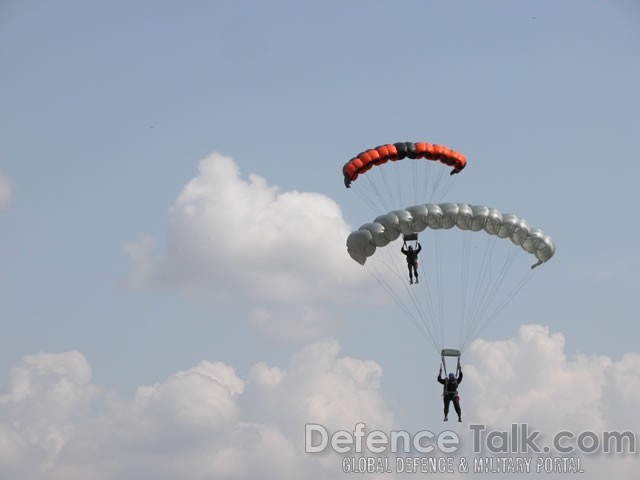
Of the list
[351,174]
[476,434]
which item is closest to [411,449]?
[476,434]

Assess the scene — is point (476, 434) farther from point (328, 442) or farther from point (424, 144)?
point (424, 144)

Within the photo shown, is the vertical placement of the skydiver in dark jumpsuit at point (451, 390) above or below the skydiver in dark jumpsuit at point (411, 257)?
below

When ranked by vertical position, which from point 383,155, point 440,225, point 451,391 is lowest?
point 451,391

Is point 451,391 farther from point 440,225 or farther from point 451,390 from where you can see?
point 440,225

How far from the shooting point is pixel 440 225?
50125 mm

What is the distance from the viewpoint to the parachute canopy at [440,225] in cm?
4991

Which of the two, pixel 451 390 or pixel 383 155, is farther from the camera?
pixel 383 155

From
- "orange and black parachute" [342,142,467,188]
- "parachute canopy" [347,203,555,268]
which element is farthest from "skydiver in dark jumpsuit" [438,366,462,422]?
"orange and black parachute" [342,142,467,188]

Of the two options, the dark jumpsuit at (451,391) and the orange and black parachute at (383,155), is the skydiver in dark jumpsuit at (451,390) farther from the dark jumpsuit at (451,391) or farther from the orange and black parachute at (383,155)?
the orange and black parachute at (383,155)

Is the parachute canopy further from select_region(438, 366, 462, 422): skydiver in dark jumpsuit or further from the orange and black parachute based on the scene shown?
select_region(438, 366, 462, 422): skydiver in dark jumpsuit

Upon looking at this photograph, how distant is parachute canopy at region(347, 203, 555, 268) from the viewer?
4991 centimetres

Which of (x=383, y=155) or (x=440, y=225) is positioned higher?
(x=383, y=155)

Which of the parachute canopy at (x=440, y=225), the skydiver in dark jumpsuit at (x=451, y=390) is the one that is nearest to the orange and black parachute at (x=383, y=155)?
the parachute canopy at (x=440, y=225)

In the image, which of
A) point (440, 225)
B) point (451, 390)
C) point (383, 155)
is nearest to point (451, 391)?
point (451, 390)
